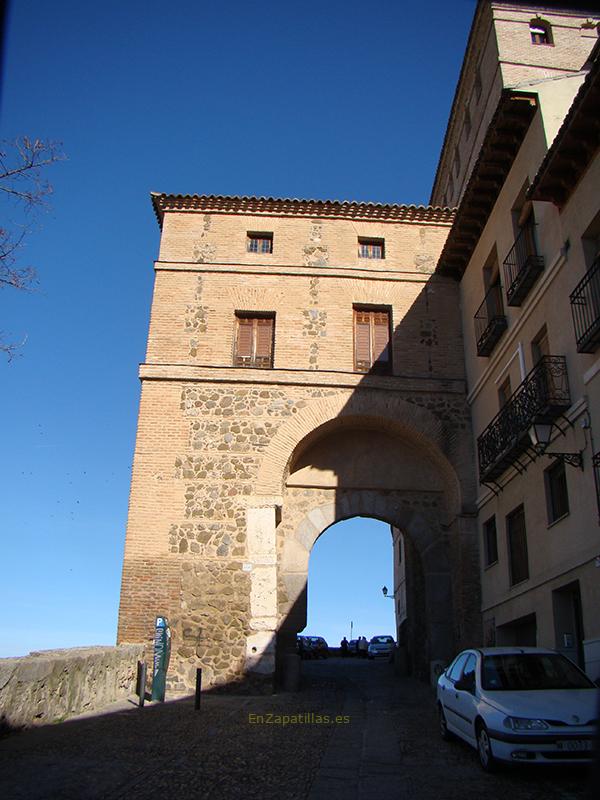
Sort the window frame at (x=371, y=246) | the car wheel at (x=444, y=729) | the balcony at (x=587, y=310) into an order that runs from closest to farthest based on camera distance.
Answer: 1. the car wheel at (x=444, y=729)
2. the balcony at (x=587, y=310)
3. the window frame at (x=371, y=246)

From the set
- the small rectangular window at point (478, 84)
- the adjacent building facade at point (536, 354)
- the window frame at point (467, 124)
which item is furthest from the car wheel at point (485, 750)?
the window frame at point (467, 124)

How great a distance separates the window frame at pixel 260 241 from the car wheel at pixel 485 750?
13.0 meters

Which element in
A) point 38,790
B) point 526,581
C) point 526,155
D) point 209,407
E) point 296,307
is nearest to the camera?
point 38,790

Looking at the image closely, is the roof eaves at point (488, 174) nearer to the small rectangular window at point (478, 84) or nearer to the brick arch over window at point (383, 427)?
the brick arch over window at point (383, 427)

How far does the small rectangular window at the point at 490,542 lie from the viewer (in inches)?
587

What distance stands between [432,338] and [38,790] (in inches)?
532

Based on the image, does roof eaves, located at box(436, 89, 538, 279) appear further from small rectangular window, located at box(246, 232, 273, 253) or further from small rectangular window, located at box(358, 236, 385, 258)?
small rectangular window, located at box(246, 232, 273, 253)

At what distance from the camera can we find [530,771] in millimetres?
6934

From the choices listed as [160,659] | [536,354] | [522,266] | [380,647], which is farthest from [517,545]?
[380,647]

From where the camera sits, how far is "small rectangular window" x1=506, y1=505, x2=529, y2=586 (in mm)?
13180

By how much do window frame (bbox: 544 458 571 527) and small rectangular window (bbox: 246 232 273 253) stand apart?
9.10m

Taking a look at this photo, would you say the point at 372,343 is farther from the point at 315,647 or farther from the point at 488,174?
the point at 315,647

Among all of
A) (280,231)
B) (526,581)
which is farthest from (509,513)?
(280,231)

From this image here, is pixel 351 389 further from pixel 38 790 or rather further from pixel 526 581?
pixel 38 790
